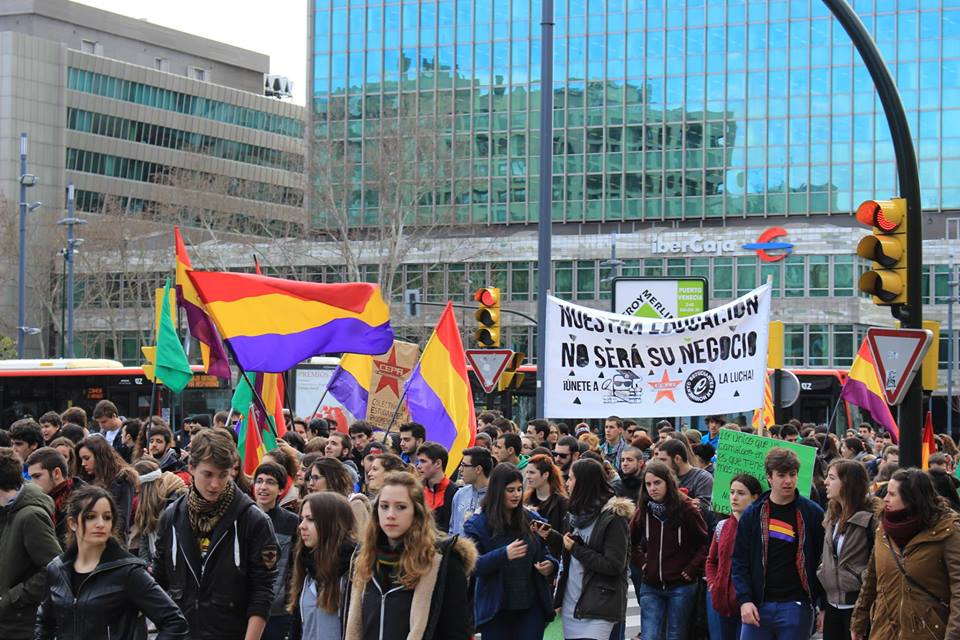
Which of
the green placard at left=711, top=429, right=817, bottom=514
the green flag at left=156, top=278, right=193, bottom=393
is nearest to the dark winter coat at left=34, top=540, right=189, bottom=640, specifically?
the green placard at left=711, top=429, right=817, bottom=514

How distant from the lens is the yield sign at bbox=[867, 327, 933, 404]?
11.0 m

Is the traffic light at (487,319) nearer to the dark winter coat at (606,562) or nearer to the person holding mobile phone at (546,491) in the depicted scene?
the person holding mobile phone at (546,491)

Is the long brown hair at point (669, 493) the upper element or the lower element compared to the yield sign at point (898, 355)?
lower

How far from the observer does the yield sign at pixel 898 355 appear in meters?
11.0

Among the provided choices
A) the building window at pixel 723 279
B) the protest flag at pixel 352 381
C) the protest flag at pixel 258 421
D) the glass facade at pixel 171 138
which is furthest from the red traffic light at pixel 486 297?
the glass facade at pixel 171 138

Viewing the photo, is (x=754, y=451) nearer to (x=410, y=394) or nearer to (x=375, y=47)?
(x=410, y=394)

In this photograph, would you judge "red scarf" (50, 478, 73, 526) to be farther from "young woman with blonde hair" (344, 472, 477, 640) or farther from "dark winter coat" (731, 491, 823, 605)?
"dark winter coat" (731, 491, 823, 605)

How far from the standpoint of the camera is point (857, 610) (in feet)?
26.0

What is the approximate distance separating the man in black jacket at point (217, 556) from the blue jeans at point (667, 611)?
11.6 ft

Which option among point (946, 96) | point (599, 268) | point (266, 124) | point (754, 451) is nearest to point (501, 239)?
point (599, 268)

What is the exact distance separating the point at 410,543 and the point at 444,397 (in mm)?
9154

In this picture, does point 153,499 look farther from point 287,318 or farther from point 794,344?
point 794,344

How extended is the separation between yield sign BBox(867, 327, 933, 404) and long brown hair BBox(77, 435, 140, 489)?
18.1 feet

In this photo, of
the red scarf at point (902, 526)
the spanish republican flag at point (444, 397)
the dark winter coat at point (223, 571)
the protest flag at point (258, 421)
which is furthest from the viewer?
the spanish republican flag at point (444, 397)
